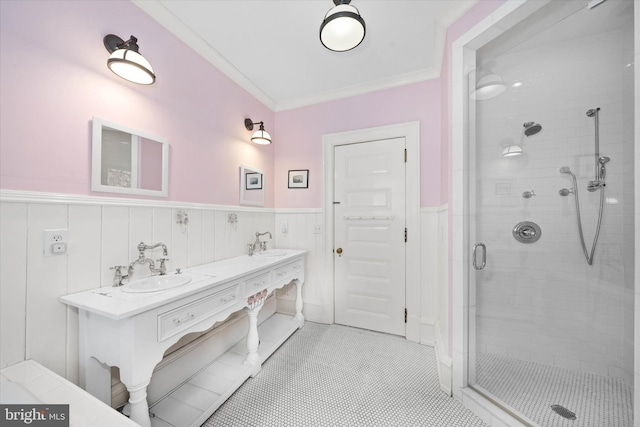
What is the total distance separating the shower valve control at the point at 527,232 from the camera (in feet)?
5.59

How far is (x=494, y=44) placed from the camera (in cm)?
154

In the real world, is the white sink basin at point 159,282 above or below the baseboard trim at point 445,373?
above

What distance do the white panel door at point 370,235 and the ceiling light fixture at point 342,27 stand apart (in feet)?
4.05

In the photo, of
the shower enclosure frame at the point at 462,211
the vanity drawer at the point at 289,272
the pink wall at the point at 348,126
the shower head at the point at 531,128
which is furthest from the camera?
the pink wall at the point at 348,126

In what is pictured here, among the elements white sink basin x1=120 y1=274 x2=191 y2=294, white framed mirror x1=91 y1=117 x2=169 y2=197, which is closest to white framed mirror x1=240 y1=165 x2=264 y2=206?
white framed mirror x1=91 y1=117 x2=169 y2=197

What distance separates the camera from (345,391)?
65.2 inches

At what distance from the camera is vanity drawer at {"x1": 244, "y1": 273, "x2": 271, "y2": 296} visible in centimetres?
176

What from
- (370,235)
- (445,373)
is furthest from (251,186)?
(445,373)

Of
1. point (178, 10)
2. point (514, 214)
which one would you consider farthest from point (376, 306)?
point (178, 10)

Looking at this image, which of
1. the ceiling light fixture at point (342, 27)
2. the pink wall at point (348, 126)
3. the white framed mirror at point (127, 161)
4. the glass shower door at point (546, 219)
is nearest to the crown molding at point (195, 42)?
the pink wall at point (348, 126)

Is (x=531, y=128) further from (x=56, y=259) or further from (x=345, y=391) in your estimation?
(x=56, y=259)

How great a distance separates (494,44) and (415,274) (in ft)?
6.24

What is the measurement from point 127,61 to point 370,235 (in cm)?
229

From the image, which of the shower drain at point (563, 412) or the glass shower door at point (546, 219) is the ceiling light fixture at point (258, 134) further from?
the shower drain at point (563, 412)
